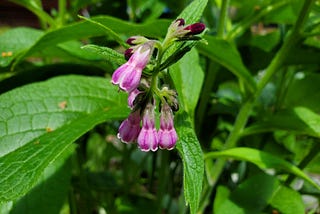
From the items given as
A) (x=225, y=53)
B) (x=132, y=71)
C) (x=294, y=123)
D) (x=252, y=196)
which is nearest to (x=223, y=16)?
(x=225, y=53)

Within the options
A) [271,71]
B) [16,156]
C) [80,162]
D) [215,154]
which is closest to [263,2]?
[271,71]

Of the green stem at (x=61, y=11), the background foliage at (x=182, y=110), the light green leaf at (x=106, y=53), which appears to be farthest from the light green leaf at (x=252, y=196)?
the green stem at (x=61, y=11)

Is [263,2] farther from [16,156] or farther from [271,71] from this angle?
[16,156]

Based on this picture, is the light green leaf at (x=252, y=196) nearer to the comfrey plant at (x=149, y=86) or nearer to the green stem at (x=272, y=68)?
the green stem at (x=272, y=68)

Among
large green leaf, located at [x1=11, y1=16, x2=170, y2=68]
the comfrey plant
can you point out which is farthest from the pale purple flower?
large green leaf, located at [x1=11, y1=16, x2=170, y2=68]

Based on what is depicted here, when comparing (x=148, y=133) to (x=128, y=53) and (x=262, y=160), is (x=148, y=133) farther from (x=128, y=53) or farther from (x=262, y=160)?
(x=262, y=160)

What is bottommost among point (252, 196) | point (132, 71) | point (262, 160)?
point (252, 196)

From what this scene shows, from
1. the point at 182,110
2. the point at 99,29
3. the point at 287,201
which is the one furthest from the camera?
the point at 287,201

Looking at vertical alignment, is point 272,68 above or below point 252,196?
above
